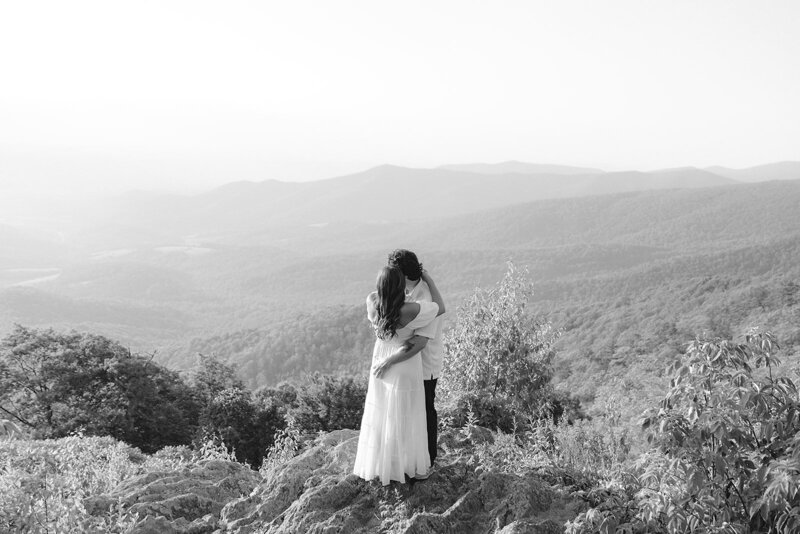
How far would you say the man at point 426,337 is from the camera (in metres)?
5.64

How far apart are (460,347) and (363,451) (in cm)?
1116

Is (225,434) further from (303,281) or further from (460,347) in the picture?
(303,281)

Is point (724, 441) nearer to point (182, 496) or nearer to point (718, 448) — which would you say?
point (718, 448)

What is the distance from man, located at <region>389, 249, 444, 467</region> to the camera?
18.5 ft

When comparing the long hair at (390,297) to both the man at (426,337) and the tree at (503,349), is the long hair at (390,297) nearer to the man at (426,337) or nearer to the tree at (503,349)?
the man at (426,337)

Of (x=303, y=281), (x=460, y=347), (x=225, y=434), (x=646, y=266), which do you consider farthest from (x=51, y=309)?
(x=460, y=347)

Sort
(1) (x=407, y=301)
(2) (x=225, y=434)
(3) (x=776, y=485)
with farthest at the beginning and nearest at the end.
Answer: (2) (x=225, y=434) < (1) (x=407, y=301) < (3) (x=776, y=485)

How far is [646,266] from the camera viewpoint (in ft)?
358

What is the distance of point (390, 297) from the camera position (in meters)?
5.55

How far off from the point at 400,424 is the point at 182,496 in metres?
2.59

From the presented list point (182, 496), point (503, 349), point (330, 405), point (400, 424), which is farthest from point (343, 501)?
point (330, 405)

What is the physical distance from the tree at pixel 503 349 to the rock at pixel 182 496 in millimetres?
9013

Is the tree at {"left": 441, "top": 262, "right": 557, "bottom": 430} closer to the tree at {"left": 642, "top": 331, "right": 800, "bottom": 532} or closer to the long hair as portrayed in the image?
the long hair

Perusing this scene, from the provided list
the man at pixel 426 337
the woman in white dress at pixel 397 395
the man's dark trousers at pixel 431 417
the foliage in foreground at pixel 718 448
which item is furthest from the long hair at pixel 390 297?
the foliage in foreground at pixel 718 448
